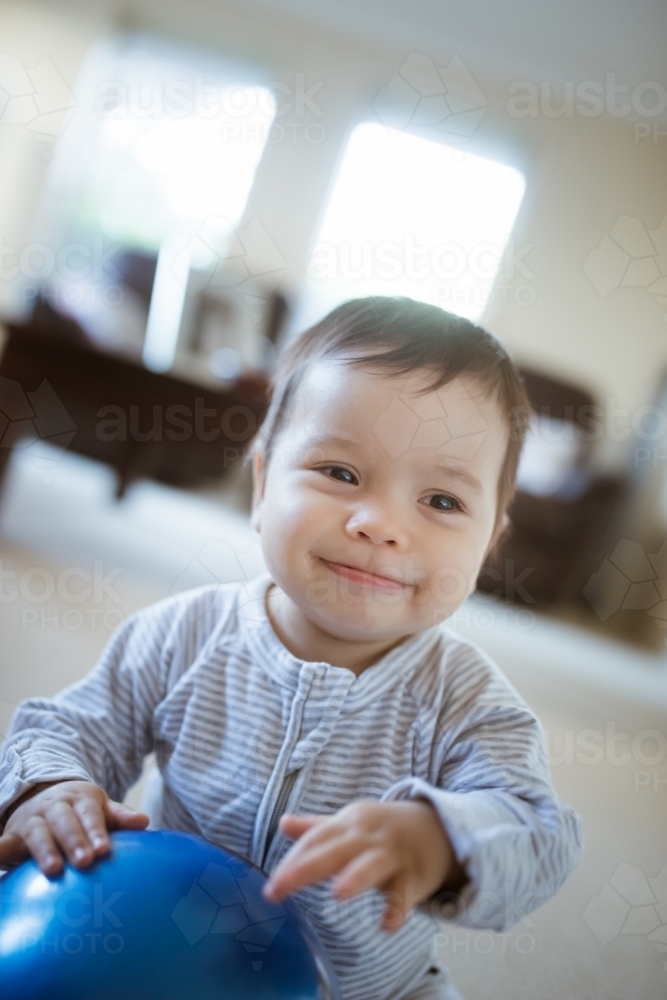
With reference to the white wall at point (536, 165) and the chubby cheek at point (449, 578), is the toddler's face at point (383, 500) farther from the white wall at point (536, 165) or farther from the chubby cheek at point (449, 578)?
the white wall at point (536, 165)

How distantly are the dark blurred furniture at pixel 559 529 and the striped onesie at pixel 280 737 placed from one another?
0.24 metres

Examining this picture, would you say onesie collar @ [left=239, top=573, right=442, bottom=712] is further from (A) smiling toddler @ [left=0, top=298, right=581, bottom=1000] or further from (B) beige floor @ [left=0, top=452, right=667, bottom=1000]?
(B) beige floor @ [left=0, top=452, right=667, bottom=1000]

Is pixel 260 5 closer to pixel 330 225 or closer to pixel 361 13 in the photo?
pixel 361 13

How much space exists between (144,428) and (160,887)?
1.08 metres

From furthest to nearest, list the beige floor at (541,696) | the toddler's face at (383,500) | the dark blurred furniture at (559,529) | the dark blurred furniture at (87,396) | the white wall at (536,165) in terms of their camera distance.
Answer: the dark blurred furniture at (87,396)
the dark blurred furniture at (559,529)
the white wall at (536,165)
the beige floor at (541,696)
the toddler's face at (383,500)

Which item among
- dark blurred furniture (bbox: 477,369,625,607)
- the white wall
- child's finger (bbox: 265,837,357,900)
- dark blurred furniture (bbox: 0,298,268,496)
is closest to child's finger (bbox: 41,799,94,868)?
child's finger (bbox: 265,837,357,900)

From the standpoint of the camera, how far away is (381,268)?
2.12 ft

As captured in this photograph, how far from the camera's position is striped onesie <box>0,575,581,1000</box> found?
1.24 ft

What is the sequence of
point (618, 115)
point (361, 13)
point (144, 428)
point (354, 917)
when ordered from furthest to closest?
point (144, 428), point (361, 13), point (618, 115), point (354, 917)

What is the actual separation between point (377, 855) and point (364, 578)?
0.43 ft

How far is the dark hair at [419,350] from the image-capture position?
1.23 ft

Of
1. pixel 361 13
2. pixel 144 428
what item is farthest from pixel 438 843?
pixel 144 428

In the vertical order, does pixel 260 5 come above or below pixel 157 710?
above

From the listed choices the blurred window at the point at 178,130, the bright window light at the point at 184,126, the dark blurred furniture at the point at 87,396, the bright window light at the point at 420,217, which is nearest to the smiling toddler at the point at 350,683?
the bright window light at the point at 420,217
